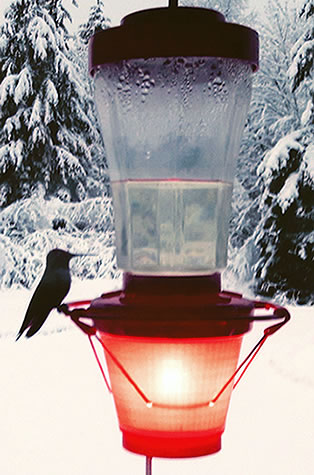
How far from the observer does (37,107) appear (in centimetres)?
701

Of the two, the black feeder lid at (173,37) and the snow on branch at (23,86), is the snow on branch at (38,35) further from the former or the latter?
the black feeder lid at (173,37)

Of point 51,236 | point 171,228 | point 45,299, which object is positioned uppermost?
point 171,228

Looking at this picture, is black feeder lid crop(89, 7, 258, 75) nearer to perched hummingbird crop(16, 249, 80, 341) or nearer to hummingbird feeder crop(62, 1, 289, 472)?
hummingbird feeder crop(62, 1, 289, 472)

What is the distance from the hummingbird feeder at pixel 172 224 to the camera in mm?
994

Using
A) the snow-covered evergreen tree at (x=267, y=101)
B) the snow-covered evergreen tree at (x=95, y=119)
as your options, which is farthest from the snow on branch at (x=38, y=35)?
the snow-covered evergreen tree at (x=267, y=101)

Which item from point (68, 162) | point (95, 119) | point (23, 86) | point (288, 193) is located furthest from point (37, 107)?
point (288, 193)

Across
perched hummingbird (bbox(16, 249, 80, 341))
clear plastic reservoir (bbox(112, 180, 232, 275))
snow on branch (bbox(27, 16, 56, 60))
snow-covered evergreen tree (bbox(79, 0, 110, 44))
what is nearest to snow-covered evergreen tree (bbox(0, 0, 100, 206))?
snow on branch (bbox(27, 16, 56, 60))

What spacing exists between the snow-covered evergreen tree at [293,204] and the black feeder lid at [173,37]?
5.31 meters

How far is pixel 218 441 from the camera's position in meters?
1.10

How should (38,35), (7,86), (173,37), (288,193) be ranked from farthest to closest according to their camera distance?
(7,86) < (38,35) < (288,193) < (173,37)

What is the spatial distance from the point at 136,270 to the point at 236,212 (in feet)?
21.8

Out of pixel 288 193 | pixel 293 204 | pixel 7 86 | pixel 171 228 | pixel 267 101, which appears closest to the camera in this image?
pixel 171 228

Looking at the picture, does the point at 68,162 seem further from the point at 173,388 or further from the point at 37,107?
the point at 173,388

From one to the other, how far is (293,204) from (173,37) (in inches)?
221
